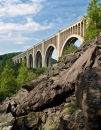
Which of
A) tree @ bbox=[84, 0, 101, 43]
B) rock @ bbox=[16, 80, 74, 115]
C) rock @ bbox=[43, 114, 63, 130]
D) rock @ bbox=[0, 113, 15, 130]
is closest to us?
rock @ bbox=[43, 114, 63, 130]

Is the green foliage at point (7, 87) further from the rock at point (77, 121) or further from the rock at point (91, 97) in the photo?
the rock at point (91, 97)

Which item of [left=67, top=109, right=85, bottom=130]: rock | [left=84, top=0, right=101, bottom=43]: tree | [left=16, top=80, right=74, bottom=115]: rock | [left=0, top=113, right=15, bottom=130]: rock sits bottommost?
[left=0, top=113, right=15, bottom=130]: rock

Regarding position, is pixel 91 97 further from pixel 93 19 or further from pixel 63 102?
pixel 93 19

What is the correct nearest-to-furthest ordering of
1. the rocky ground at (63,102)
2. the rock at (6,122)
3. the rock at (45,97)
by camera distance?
the rocky ground at (63,102) < the rock at (6,122) < the rock at (45,97)

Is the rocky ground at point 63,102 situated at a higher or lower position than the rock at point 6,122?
higher

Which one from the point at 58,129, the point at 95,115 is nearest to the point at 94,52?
the point at 58,129

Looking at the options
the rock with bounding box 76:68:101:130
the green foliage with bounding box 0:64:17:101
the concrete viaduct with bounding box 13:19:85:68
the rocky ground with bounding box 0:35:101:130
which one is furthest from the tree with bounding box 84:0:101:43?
the rock with bounding box 76:68:101:130

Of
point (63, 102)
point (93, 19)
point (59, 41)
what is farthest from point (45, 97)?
point (59, 41)

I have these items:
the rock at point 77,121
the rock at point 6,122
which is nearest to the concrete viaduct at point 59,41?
the rock at point 6,122

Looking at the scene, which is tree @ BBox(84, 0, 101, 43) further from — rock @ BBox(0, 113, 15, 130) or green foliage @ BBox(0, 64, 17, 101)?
rock @ BBox(0, 113, 15, 130)

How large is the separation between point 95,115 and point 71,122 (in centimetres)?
192

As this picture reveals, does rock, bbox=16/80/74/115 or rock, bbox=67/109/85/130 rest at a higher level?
rock, bbox=16/80/74/115

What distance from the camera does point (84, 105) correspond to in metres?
9.47

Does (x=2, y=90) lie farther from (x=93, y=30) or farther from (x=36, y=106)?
(x=36, y=106)
